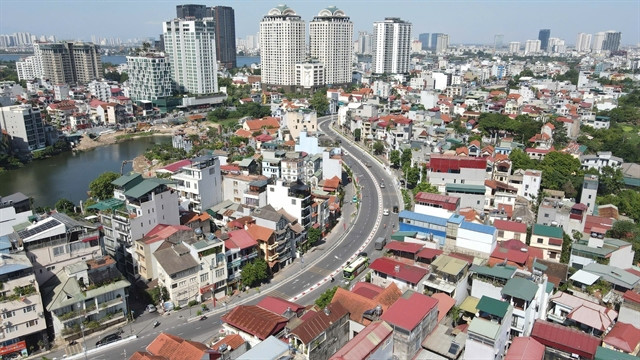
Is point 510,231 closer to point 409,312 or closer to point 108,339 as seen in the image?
point 409,312

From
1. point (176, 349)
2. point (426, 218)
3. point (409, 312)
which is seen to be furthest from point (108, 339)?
point (426, 218)

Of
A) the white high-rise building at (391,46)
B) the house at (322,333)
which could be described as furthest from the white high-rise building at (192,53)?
the house at (322,333)

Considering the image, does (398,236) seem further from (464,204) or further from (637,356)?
(637,356)

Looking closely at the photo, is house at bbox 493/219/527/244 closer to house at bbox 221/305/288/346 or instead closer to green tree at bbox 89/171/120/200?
house at bbox 221/305/288/346

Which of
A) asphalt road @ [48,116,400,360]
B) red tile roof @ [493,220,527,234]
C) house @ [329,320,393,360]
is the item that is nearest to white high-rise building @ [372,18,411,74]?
asphalt road @ [48,116,400,360]

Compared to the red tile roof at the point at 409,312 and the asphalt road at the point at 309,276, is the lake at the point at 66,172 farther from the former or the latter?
the red tile roof at the point at 409,312

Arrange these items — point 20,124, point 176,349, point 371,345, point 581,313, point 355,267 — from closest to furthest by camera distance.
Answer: point 371,345
point 176,349
point 581,313
point 355,267
point 20,124
